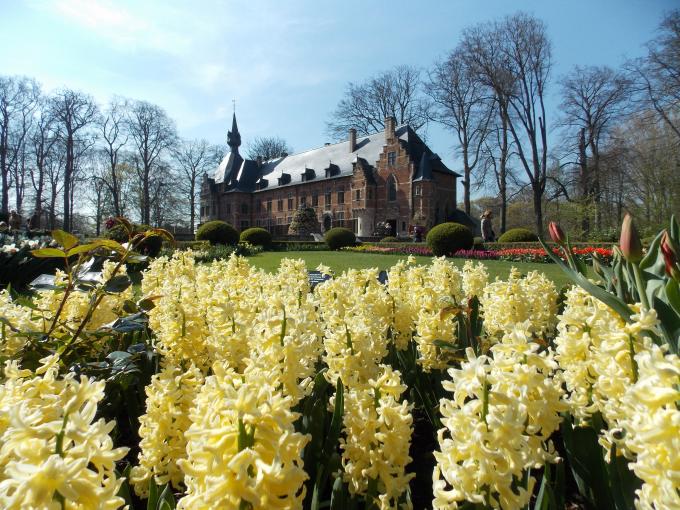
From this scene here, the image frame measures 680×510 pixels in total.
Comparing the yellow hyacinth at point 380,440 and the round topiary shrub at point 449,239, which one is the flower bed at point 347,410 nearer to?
the yellow hyacinth at point 380,440

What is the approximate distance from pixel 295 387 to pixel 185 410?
422 mm

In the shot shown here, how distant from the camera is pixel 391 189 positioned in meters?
38.7

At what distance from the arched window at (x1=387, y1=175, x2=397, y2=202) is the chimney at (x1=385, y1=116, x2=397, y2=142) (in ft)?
11.1

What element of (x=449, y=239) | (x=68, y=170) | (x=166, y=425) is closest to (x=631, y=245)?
(x=166, y=425)

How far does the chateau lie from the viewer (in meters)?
37.1

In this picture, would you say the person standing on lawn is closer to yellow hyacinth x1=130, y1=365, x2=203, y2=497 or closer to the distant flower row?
the distant flower row

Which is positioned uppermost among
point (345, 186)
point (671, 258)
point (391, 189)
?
point (345, 186)

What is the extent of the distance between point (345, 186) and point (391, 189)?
562cm

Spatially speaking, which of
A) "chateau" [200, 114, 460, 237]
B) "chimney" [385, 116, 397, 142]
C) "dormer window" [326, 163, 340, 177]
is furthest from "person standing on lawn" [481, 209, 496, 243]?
"dormer window" [326, 163, 340, 177]

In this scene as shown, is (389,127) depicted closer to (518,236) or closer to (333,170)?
(333,170)

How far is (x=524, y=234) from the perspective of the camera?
21875 millimetres

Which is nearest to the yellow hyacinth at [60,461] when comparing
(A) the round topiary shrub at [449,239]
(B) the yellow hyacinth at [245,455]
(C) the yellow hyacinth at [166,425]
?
(B) the yellow hyacinth at [245,455]

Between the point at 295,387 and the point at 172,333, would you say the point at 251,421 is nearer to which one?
the point at 295,387

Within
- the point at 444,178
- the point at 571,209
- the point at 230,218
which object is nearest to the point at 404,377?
the point at 571,209
